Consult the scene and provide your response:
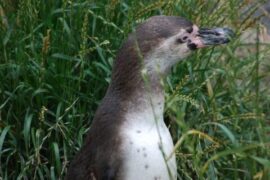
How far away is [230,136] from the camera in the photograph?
3.89m

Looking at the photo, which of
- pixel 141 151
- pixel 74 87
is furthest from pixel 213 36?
pixel 74 87

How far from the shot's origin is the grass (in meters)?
4.21

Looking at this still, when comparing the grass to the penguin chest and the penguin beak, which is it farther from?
the penguin chest

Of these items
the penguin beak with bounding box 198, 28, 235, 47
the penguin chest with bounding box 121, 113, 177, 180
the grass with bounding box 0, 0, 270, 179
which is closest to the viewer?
the penguin chest with bounding box 121, 113, 177, 180

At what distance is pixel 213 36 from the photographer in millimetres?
3674

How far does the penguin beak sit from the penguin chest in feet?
1.46

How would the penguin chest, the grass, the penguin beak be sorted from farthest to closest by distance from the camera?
the grass < the penguin beak < the penguin chest

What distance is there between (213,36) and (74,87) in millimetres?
916

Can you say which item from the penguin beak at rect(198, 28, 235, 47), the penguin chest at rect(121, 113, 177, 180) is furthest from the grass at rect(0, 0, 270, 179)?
the penguin chest at rect(121, 113, 177, 180)

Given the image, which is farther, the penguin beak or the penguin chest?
the penguin beak

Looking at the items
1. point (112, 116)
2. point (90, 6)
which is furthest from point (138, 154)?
point (90, 6)

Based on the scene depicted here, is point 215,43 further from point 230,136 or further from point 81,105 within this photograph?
point 81,105

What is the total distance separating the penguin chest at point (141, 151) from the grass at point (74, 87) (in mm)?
626

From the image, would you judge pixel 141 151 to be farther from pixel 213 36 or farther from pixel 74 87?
pixel 74 87
